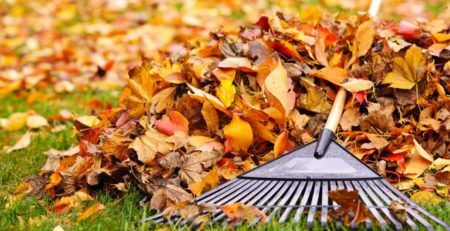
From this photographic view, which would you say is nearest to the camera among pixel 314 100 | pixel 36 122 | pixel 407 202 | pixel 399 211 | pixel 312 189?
pixel 399 211

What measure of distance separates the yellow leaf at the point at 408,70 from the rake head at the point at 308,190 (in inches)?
15.3

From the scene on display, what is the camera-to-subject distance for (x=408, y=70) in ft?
7.71

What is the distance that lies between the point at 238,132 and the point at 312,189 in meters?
0.37

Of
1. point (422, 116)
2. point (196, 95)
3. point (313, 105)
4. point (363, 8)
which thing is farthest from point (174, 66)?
point (363, 8)

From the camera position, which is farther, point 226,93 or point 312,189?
point 226,93

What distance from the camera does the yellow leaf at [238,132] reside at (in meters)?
2.23

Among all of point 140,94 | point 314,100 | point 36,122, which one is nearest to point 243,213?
point 314,100

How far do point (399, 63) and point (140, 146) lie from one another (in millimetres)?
957

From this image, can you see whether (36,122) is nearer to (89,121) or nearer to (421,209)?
(89,121)

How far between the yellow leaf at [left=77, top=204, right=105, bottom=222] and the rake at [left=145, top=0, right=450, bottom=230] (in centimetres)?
22

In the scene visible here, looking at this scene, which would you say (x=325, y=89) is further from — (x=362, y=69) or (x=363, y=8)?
(x=363, y=8)

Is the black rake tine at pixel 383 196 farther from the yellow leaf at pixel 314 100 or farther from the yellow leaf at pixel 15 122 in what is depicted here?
the yellow leaf at pixel 15 122

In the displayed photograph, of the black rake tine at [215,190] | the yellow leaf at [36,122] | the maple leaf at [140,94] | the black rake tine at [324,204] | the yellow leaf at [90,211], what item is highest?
the maple leaf at [140,94]

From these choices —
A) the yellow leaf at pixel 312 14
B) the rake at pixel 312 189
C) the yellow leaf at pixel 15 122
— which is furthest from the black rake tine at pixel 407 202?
the yellow leaf at pixel 15 122
